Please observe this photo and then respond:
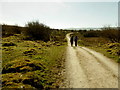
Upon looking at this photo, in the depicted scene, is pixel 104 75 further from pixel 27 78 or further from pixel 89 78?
pixel 27 78

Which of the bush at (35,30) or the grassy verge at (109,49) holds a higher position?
the bush at (35,30)

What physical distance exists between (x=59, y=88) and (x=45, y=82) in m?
0.94

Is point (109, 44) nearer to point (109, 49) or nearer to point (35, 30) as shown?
point (109, 49)

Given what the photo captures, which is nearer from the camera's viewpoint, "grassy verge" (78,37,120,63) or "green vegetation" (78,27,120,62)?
"grassy verge" (78,37,120,63)

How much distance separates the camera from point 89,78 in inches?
267

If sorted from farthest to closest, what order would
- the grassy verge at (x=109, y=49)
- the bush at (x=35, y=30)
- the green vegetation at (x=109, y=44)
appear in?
the bush at (x=35, y=30)
the green vegetation at (x=109, y=44)
the grassy verge at (x=109, y=49)

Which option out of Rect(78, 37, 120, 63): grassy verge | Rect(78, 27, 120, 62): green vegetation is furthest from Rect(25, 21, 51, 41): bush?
Rect(78, 37, 120, 63): grassy verge

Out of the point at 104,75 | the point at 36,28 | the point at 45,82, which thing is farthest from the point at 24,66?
the point at 36,28

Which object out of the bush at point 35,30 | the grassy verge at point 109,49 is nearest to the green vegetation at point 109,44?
the grassy verge at point 109,49

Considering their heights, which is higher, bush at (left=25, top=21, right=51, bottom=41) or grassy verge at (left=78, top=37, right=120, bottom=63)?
bush at (left=25, top=21, right=51, bottom=41)

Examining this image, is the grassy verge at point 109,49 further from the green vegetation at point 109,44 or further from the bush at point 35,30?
the bush at point 35,30

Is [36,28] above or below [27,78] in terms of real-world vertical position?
above

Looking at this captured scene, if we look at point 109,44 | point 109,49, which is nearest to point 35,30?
point 109,44

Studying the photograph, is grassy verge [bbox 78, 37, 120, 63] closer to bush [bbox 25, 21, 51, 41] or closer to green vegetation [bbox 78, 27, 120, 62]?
green vegetation [bbox 78, 27, 120, 62]
